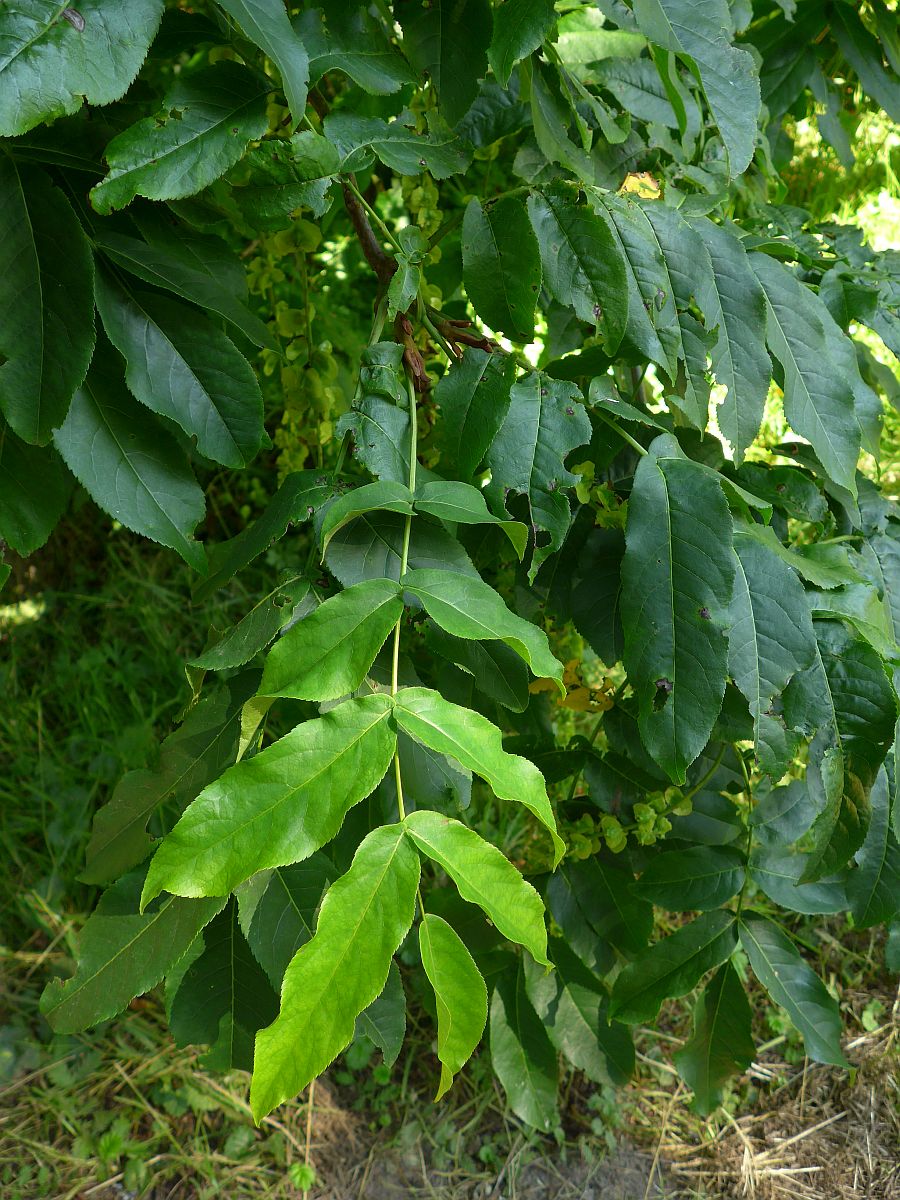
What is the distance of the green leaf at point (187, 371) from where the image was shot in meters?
0.86

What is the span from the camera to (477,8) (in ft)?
3.06

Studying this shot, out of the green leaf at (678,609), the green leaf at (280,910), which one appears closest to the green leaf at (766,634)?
the green leaf at (678,609)

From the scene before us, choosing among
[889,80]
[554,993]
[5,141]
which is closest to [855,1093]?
[554,993]

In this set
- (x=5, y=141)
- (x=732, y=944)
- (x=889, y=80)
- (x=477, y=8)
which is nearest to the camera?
(x=5, y=141)

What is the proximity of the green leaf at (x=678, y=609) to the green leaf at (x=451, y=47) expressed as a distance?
1.38 ft

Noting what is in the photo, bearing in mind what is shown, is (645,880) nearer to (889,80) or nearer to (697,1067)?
(697,1067)

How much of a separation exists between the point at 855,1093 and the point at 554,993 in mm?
846

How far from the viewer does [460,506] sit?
79 centimetres

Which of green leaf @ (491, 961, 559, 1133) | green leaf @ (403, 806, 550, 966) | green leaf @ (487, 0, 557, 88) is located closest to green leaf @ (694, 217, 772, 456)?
green leaf @ (487, 0, 557, 88)

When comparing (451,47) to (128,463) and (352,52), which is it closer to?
(352,52)

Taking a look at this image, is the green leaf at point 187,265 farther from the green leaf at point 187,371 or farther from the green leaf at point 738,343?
the green leaf at point 738,343

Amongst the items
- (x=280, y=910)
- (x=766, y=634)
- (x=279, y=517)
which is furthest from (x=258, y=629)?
(x=766, y=634)

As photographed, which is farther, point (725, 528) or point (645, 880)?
point (645, 880)

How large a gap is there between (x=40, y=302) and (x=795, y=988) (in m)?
1.15
